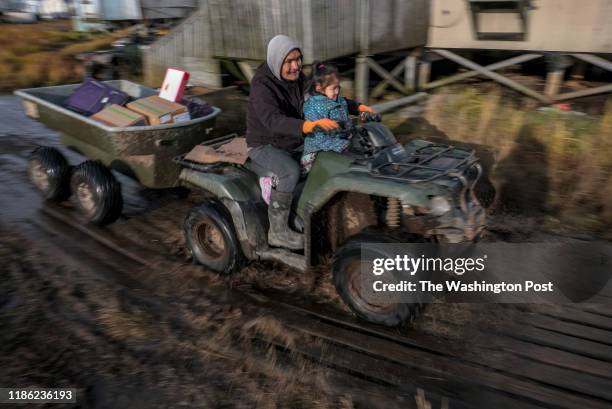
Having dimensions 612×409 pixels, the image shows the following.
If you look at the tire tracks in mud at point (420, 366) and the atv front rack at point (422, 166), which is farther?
the atv front rack at point (422, 166)

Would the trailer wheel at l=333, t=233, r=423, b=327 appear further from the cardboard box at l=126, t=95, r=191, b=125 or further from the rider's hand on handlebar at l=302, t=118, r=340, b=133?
the cardboard box at l=126, t=95, r=191, b=125

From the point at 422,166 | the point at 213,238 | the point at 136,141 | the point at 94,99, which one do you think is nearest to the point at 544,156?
the point at 422,166

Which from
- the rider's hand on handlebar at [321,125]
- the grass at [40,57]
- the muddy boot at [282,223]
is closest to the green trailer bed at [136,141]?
the muddy boot at [282,223]

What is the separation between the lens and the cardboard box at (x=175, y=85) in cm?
573

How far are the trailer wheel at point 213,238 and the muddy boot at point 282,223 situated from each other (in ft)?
1.31

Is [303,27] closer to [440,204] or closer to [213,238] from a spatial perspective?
[213,238]

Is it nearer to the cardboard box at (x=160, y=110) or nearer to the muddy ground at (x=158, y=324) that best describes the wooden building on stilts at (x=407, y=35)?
the cardboard box at (x=160, y=110)

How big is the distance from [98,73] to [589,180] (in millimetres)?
12889

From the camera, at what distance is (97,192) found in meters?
5.26

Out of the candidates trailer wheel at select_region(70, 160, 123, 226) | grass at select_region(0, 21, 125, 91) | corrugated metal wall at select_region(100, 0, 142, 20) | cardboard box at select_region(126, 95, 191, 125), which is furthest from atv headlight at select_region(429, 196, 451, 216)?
corrugated metal wall at select_region(100, 0, 142, 20)

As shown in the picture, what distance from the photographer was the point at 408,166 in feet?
12.1

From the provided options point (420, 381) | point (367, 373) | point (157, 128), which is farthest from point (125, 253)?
point (420, 381)

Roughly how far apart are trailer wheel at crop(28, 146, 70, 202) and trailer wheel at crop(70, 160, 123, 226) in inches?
18.4

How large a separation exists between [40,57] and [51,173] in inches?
427
